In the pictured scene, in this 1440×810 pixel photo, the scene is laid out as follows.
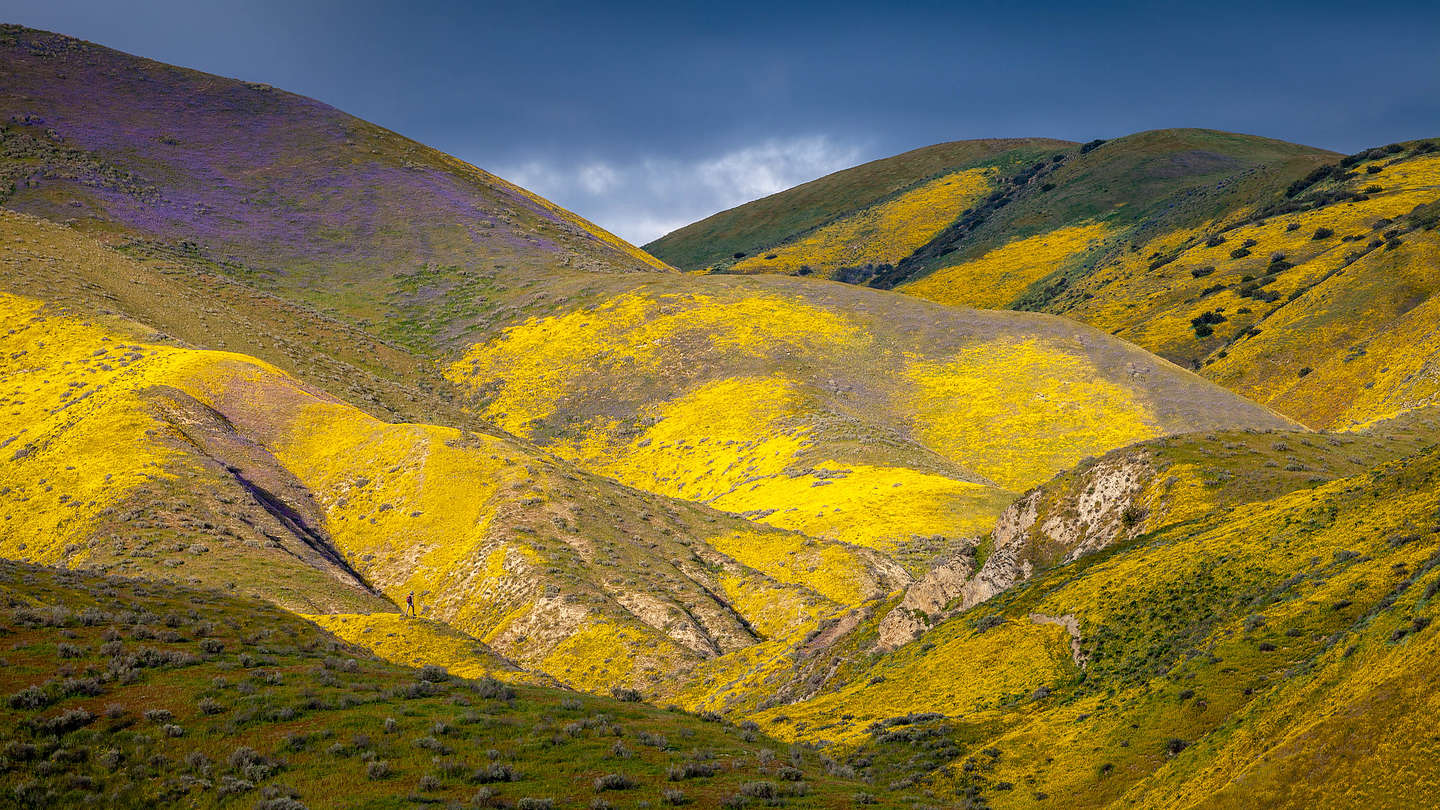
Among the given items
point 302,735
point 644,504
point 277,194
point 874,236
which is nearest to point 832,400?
point 644,504

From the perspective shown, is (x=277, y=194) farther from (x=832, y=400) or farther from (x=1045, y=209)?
(x=1045, y=209)

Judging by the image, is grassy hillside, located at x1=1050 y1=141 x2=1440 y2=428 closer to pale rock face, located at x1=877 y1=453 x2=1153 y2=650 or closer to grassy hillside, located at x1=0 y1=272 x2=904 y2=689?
pale rock face, located at x1=877 y1=453 x2=1153 y2=650

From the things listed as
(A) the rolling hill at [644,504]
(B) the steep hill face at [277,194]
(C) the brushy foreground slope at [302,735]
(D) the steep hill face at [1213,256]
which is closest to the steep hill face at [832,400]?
(A) the rolling hill at [644,504]

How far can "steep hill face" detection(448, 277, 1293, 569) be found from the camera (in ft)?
191

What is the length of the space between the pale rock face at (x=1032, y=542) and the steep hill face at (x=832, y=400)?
13.5 metres

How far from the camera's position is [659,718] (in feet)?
Result: 76.9

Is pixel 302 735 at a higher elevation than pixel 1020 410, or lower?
lower

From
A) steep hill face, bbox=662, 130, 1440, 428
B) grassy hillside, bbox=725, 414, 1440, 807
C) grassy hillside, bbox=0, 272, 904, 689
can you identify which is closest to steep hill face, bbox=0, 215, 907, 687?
grassy hillside, bbox=0, 272, 904, 689

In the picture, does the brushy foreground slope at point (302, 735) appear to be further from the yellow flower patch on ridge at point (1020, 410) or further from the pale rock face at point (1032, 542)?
the yellow flower patch on ridge at point (1020, 410)

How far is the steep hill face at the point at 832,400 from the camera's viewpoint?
58.3 m

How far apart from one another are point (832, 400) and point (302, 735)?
196ft

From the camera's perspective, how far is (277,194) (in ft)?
370

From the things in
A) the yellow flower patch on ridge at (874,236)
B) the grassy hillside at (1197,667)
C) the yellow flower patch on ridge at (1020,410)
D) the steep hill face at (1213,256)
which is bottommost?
the grassy hillside at (1197,667)

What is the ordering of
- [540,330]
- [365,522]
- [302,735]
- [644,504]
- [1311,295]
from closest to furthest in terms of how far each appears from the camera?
1. [302,735]
2. [365,522]
3. [644,504]
4. [540,330]
5. [1311,295]
